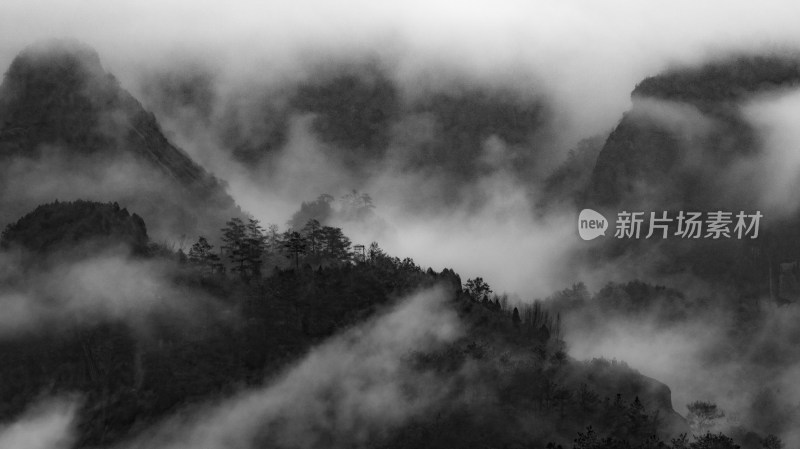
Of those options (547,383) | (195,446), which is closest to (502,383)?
(547,383)

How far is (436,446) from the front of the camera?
625 ft

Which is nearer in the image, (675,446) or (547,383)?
(675,446)

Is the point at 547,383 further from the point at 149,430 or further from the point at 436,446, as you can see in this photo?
the point at 149,430

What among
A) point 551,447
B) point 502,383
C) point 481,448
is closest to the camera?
point 551,447

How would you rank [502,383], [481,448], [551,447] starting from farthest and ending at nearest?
[502,383], [481,448], [551,447]

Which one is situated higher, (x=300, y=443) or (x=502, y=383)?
(x=502, y=383)

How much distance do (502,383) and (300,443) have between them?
110 feet

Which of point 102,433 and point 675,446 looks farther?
point 102,433

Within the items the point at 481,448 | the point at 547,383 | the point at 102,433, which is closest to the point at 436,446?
the point at 481,448

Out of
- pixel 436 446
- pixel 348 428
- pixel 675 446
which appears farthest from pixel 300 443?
pixel 675 446

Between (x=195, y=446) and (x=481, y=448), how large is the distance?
46680mm

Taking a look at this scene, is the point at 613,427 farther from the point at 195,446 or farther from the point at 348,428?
the point at 195,446

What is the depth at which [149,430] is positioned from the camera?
655 ft

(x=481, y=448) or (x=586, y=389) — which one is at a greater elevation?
(x=586, y=389)
